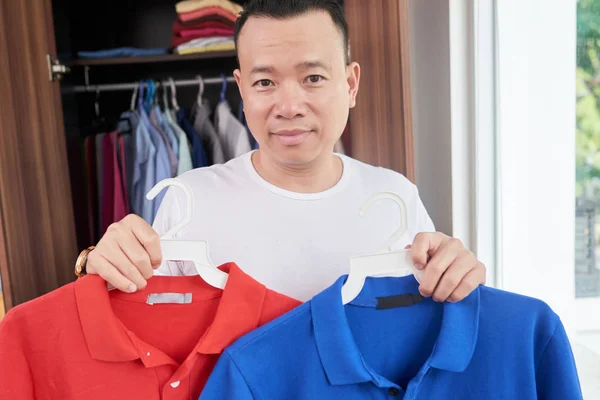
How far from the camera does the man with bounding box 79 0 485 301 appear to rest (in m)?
0.92

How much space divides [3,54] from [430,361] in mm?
1400

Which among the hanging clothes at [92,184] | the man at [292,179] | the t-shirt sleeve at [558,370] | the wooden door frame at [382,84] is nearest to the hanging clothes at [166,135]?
the hanging clothes at [92,184]

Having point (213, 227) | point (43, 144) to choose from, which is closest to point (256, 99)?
point (213, 227)

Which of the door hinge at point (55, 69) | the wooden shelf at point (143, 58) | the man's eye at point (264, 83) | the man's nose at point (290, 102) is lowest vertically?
the man's nose at point (290, 102)

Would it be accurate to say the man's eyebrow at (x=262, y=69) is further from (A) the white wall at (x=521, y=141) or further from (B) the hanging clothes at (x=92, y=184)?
(B) the hanging clothes at (x=92, y=184)

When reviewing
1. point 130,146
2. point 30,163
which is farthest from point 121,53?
point 30,163

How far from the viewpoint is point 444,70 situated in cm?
160

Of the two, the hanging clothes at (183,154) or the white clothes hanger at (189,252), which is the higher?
the hanging clothes at (183,154)

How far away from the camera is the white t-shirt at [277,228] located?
994 mm

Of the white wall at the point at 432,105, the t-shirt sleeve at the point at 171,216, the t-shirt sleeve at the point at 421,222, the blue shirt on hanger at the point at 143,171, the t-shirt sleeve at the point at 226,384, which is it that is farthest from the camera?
the blue shirt on hanger at the point at 143,171

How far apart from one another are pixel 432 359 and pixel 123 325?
479mm

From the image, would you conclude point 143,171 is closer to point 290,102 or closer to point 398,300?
point 290,102

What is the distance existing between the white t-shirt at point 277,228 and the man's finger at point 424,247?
0.25 meters

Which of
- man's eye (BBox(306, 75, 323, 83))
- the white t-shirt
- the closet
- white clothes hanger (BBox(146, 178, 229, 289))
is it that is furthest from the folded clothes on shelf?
white clothes hanger (BBox(146, 178, 229, 289))
